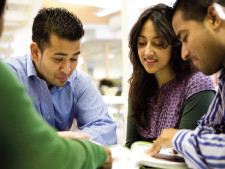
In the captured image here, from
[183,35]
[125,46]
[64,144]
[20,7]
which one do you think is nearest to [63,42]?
[183,35]

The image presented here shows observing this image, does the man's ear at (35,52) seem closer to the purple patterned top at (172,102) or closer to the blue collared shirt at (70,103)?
the blue collared shirt at (70,103)

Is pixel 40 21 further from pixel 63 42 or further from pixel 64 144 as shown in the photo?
pixel 64 144

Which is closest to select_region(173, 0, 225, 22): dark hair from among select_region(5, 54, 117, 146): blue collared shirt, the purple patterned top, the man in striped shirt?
the man in striped shirt

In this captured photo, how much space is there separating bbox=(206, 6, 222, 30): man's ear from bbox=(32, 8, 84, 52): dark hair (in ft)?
2.50

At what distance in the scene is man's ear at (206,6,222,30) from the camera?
89 cm

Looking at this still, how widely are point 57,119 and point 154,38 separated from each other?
0.76m

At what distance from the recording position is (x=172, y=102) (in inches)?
55.7

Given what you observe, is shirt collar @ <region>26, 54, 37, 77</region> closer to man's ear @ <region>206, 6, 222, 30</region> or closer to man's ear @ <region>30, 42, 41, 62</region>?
man's ear @ <region>30, 42, 41, 62</region>

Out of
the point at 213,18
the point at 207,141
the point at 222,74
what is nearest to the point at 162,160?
the point at 207,141

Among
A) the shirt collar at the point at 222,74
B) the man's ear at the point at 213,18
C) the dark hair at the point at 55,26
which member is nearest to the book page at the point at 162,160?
the shirt collar at the point at 222,74

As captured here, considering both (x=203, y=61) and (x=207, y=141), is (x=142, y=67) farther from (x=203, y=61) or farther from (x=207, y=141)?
(x=207, y=141)

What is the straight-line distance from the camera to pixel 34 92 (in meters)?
1.46

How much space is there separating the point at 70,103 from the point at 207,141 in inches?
37.8

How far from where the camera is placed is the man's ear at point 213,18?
0.89 meters
